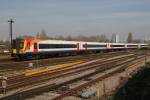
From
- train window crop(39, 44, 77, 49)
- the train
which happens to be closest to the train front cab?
the train

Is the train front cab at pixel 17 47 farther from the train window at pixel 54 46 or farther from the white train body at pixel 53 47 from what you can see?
the train window at pixel 54 46

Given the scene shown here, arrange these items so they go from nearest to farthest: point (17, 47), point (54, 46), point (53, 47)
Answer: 1. point (17, 47)
2. point (53, 47)
3. point (54, 46)

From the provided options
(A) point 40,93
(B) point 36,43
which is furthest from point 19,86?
(B) point 36,43

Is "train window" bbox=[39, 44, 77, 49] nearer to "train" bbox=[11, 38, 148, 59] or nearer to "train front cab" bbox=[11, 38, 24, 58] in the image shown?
"train" bbox=[11, 38, 148, 59]

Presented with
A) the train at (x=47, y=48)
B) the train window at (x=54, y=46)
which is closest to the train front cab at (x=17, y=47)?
the train at (x=47, y=48)

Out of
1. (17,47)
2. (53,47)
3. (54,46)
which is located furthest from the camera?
(54,46)

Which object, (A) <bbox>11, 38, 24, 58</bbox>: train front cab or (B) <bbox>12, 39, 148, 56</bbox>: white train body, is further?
(B) <bbox>12, 39, 148, 56</bbox>: white train body

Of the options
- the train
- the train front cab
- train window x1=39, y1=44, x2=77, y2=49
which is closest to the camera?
the train front cab

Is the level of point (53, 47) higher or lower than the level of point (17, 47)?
lower

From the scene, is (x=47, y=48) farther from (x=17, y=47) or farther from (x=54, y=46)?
(x=17, y=47)

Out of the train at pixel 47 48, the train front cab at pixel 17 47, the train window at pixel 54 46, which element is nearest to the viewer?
the train front cab at pixel 17 47

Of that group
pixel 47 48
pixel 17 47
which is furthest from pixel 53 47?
pixel 17 47

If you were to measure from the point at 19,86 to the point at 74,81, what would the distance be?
4.46 m

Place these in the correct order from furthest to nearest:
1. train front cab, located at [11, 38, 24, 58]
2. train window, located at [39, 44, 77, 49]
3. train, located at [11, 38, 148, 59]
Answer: train window, located at [39, 44, 77, 49] < train, located at [11, 38, 148, 59] < train front cab, located at [11, 38, 24, 58]
